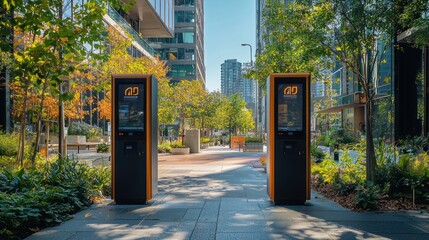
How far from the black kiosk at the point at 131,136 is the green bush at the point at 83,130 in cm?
2687

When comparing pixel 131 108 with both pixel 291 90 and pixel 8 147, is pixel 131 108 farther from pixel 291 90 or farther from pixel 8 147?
pixel 8 147

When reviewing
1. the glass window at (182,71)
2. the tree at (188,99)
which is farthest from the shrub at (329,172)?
the glass window at (182,71)

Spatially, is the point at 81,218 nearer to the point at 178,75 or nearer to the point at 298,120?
the point at 298,120

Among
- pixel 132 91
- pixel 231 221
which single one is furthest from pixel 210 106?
pixel 231 221

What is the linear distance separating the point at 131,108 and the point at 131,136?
0.57 m

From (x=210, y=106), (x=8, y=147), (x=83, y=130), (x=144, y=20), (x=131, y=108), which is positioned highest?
(x=144, y=20)

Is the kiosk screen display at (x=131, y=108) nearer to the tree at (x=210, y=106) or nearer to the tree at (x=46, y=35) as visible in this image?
the tree at (x=46, y=35)

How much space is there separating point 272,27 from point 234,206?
813cm

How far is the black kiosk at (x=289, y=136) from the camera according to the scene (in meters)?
7.83

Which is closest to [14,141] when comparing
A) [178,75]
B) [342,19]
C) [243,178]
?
[243,178]

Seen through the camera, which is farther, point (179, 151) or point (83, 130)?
point (83, 130)

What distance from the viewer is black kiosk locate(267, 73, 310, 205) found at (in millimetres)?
7828

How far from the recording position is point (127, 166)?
26.1 feet

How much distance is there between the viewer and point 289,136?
7.83m
